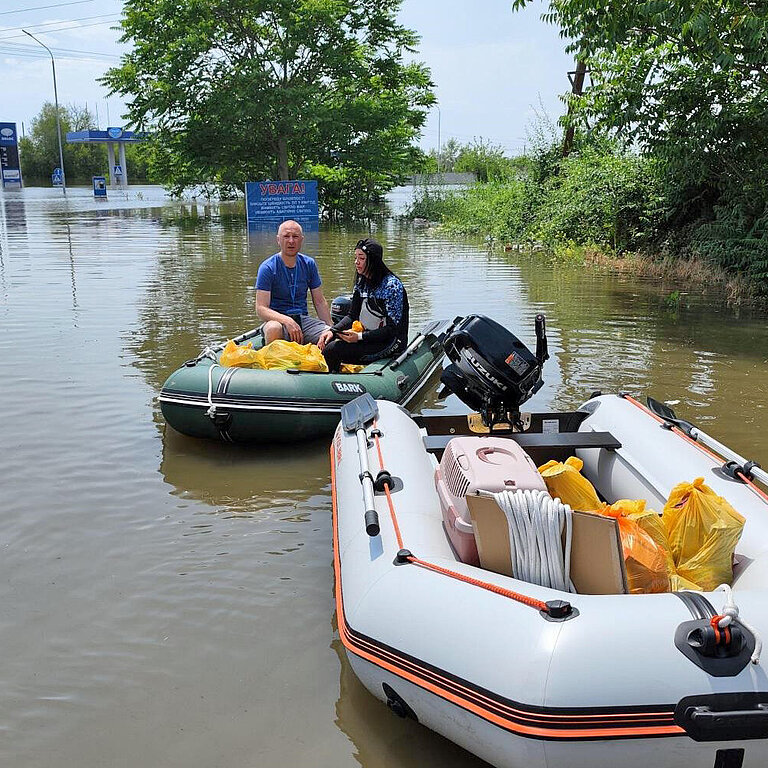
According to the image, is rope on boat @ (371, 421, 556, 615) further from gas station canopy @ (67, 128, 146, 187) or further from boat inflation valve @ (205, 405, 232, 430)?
gas station canopy @ (67, 128, 146, 187)

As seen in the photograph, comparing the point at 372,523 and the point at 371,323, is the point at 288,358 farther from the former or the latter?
the point at 372,523

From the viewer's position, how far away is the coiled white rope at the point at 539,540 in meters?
2.89

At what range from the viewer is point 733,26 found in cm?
945

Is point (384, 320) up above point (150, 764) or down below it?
above

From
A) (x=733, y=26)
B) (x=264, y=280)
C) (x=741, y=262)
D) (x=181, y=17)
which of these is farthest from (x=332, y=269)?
(x=181, y=17)

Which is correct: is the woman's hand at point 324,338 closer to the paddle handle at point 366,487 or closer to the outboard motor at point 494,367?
the outboard motor at point 494,367

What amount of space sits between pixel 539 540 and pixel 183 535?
7.40 ft

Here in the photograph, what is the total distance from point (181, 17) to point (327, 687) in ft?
89.4

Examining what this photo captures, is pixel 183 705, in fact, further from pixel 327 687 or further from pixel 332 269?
pixel 332 269

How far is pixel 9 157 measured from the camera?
7069cm

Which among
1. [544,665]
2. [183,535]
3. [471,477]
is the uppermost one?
[471,477]

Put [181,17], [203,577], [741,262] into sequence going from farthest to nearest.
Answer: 1. [181,17]
2. [741,262]
3. [203,577]

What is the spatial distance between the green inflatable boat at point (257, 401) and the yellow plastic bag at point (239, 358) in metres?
0.14

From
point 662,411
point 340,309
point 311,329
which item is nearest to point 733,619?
point 662,411
